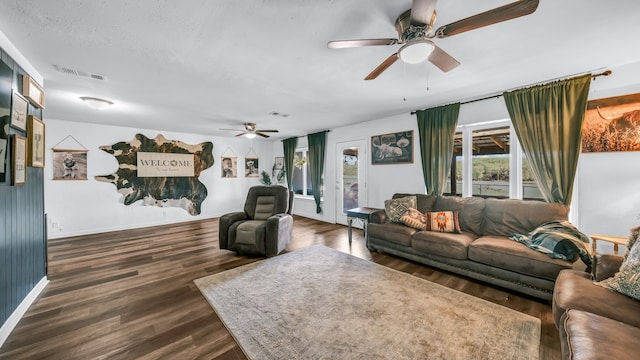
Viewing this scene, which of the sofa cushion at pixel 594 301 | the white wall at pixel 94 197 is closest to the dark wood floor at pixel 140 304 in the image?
the sofa cushion at pixel 594 301

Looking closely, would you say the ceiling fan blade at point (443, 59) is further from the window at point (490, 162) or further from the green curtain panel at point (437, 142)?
the window at point (490, 162)

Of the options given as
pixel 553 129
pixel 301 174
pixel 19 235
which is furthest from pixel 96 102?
pixel 553 129

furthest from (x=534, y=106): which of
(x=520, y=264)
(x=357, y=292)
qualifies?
(x=357, y=292)

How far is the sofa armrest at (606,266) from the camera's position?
169 centimetres

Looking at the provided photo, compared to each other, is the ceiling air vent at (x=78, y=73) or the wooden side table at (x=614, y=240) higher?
the ceiling air vent at (x=78, y=73)

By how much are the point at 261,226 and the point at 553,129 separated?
4.14m

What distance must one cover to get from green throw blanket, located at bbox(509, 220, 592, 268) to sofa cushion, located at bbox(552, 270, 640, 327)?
1.93 ft

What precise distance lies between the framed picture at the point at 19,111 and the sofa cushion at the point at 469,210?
4.94 m

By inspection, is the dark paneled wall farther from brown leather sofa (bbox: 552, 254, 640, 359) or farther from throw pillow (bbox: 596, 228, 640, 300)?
throw pillow (bbox: 596, 228, 640, 300)

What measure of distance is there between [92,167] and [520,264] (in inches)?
301

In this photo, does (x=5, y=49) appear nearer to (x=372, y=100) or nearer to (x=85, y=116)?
(x=85, y=116)

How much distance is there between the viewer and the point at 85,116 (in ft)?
14.3

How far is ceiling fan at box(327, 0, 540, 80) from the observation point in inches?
51.2

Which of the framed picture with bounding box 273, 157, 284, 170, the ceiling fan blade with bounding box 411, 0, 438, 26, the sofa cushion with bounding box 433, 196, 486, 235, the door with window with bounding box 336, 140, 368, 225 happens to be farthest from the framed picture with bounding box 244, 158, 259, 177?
the ceiling fan blade with bounding box 411, 0, 438, 26
